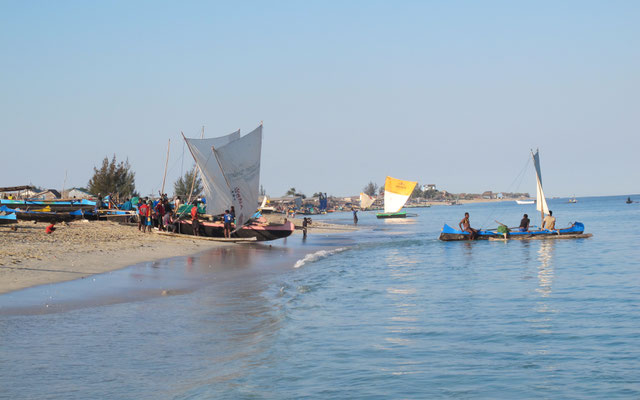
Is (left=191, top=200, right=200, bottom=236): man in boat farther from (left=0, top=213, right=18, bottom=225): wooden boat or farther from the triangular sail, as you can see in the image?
the triangular sail

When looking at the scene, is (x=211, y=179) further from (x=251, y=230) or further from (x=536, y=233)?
(x=536, y=233)

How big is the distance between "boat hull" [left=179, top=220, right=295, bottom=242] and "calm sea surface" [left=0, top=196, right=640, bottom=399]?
1135 cm

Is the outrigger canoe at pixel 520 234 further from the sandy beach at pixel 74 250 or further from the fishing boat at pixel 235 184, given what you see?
the sandy beach at pixel 74 250

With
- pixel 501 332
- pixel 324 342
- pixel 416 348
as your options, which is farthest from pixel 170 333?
pixel 501 332

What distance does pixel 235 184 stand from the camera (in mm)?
32750

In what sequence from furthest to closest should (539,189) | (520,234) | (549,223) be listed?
(539,189) < (549,223) < (520,234)

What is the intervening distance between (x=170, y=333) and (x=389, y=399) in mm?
5138

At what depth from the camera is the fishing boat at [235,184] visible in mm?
32656

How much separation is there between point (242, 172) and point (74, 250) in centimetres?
1184

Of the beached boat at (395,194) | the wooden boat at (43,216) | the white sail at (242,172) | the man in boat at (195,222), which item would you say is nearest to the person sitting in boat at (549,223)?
the white sail at (242,172)

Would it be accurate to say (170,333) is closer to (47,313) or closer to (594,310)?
(47,313)

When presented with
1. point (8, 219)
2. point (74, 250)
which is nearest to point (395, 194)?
point (8, 219)

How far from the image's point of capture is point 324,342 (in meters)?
11.5

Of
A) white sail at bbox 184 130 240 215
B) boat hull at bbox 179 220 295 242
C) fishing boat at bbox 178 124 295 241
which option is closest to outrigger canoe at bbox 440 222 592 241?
boat hull at bbox 179 220 295 242
